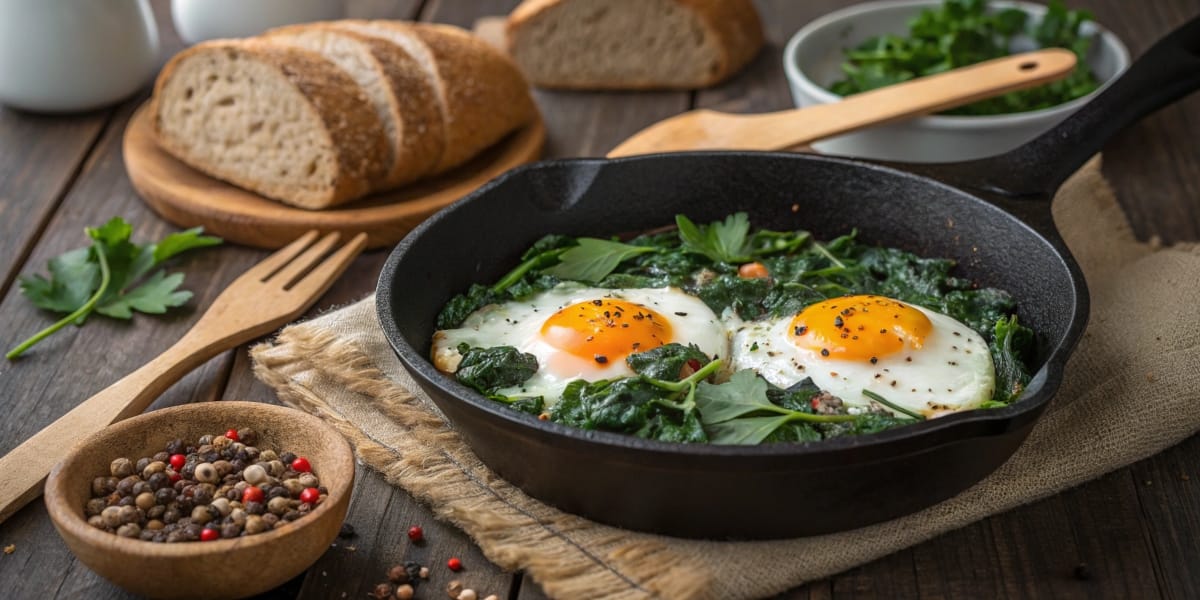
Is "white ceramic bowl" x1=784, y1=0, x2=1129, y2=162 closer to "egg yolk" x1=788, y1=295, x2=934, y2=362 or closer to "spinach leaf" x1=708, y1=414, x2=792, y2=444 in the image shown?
"egg yolk" x1=788, y1=295, x2=934, y2=362

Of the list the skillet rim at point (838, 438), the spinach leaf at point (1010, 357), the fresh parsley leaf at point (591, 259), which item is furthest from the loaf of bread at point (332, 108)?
the spinach leaf at point (1010, 357)

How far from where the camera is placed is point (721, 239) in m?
3.60

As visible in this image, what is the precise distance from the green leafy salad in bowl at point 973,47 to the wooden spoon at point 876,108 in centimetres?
26

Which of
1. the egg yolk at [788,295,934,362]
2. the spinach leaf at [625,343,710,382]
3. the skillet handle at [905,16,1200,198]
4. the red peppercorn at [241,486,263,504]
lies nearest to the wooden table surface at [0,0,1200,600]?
the red peppercorn at [241,486,263,504]

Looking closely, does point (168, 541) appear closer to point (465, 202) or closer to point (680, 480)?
point (680, 480)

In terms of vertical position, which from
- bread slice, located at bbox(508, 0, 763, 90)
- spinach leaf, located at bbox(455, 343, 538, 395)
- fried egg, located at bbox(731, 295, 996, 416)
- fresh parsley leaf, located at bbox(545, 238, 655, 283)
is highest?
spinach leaf, located at bbox(455, 343, 538, 395)

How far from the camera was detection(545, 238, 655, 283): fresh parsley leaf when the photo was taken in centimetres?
346

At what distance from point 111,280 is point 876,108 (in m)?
2.63

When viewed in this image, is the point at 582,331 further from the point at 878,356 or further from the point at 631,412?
the point at 878,356

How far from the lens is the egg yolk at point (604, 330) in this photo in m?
2.99

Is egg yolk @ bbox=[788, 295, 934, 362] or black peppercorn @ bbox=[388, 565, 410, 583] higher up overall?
egg yolk @ bbox=[788, 295, 934, 362]

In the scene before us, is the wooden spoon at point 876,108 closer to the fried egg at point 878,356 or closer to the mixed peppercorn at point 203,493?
the fried egg at point 878,356

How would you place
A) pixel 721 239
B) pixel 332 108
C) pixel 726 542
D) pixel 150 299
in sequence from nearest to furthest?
pixel 726 542 < pixel 721 239 < pixel 150 299 < pixel 332 108

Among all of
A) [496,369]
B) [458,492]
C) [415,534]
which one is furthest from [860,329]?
[415,534]
